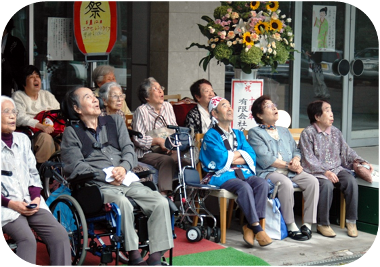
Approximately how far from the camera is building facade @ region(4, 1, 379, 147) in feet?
27.0

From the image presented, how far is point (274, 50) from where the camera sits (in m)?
6.67

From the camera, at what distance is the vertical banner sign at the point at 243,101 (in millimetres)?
6742

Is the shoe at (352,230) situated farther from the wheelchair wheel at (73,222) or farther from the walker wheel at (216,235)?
the wheelchair wheel at (73,222)

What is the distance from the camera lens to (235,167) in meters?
5.93

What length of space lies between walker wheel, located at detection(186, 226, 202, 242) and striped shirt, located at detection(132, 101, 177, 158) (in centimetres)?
106

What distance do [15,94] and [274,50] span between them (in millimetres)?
2776

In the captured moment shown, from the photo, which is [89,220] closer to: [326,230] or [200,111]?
[200,111]

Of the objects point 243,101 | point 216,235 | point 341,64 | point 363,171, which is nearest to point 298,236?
point 216,235

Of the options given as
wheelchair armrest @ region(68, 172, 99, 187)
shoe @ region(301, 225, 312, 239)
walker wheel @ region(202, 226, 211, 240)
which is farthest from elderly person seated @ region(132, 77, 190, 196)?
wheelchair armrest @ region(68, 172, 99, 187)

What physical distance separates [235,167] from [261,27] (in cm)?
155

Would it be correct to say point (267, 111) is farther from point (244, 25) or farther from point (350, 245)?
point (350, 245)

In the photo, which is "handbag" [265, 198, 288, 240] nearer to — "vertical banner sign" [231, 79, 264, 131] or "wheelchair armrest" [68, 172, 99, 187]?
"vertical banner sign" [231, 79, 264, 131]

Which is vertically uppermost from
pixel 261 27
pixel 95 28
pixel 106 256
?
pixel 95 28

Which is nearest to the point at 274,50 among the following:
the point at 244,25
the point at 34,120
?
the point at 244,25
